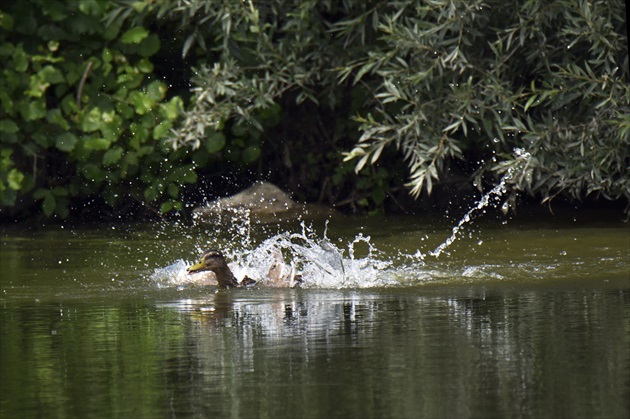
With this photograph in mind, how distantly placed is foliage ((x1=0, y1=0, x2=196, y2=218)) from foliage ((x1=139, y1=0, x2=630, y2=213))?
0.44 m

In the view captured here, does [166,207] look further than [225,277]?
Yes

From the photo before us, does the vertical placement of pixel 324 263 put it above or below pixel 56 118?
below

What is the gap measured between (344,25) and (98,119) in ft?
7.79

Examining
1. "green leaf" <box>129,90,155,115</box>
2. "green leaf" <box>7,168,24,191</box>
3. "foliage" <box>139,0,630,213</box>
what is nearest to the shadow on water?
"foliage" <box>139,0,630,213</box>

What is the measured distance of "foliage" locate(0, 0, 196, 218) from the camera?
42.5 feet

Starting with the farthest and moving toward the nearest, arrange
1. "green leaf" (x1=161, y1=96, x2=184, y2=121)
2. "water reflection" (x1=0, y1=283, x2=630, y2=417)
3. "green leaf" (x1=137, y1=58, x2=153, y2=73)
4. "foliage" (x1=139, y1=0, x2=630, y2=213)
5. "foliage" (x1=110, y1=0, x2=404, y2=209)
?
"green leaf" (x1=137, y1=58, x2=153, y2=73), "green leaf" (x1=161, y1=96, x2=184, y2=121), "foliage" (x1=110, y1=0, x2=404, y2=209), "foliage" (x1=139, y1=0, x2=630, y2=213), "water reflection" (x1=0, y1=283, x2=630, y2=417)

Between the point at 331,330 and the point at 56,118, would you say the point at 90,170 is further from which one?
the point at 331,330

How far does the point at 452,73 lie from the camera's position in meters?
11.9

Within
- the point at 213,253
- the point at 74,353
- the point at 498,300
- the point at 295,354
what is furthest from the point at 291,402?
the point at 213,253

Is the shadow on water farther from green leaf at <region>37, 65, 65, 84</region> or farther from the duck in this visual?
green leaf at <region>37, 65, 65, 84</region>

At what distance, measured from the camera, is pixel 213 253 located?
381 inches

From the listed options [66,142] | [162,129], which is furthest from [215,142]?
[66,142]

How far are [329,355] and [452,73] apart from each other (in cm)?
587

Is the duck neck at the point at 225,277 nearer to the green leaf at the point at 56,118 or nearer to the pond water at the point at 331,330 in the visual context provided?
the pond water at the point at 331,330
